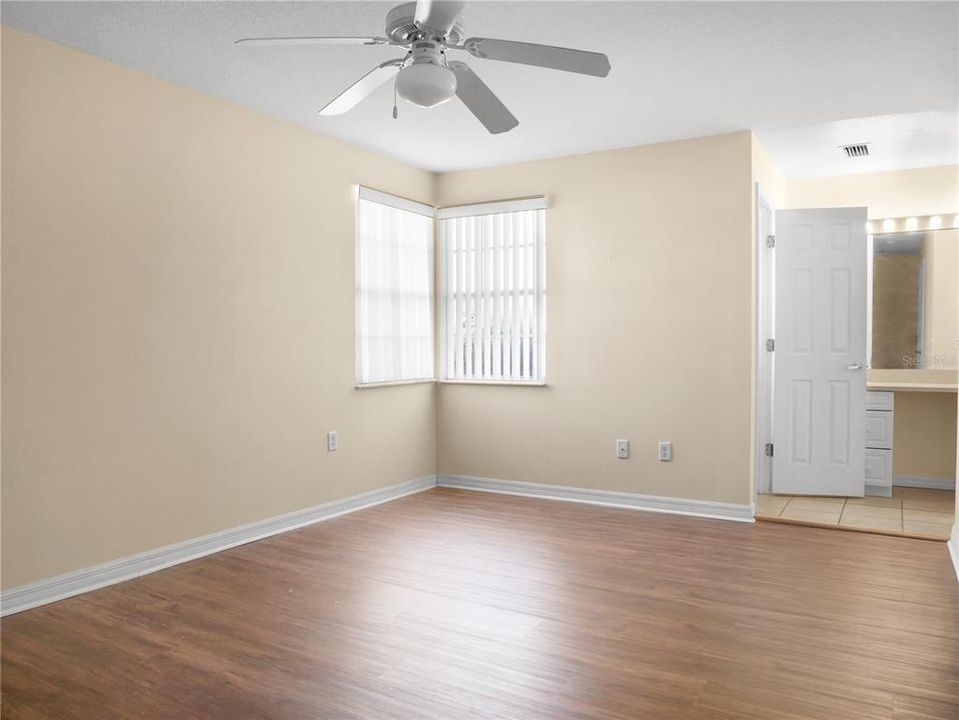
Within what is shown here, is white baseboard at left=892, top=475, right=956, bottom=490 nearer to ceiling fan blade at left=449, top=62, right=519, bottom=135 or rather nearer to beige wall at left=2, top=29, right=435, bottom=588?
beige wall at left=2, top=29, right=435, bottom=588

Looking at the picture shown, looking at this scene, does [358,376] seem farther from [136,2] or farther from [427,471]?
[136,2]

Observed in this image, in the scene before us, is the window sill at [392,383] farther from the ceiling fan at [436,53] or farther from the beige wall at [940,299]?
the beige wall at [940,299]

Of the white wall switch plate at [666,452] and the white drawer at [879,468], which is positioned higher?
the white wall switch plate at [666,452]

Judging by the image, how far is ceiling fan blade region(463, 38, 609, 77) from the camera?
2.21 metres

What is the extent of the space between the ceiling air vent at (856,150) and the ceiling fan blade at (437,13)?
12.7ft

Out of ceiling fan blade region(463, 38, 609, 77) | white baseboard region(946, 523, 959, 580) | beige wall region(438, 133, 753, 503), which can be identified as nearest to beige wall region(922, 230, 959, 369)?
beige wall region(438, 133, 753, 503)

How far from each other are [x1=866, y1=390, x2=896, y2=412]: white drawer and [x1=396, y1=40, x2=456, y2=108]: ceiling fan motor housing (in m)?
4.44

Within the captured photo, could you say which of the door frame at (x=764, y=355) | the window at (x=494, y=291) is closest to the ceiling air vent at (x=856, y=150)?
the door frame at (x=764, y=355)

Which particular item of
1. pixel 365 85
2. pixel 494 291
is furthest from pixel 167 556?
pixel 494 291

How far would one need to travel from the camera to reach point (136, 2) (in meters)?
2.74

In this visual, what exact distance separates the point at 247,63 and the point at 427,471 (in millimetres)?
3236

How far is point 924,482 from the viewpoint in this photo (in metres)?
5.52

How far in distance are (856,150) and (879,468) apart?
7.47 feet

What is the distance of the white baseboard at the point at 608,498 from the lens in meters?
4.52
